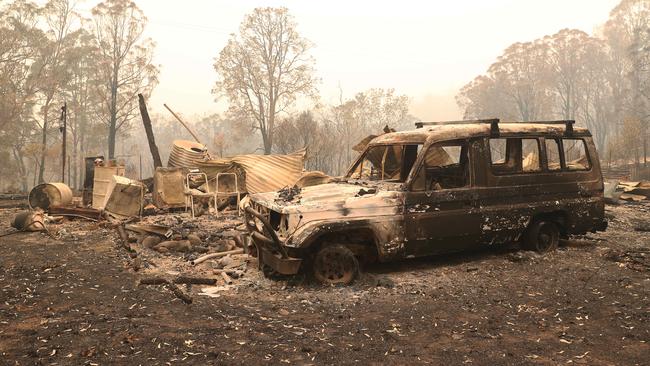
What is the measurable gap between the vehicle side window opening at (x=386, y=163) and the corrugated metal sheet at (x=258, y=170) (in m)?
7.08

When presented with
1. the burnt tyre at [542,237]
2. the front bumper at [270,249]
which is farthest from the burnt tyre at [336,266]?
the burnt tyre at [542,237]

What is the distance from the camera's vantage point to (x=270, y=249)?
5332 millimetres

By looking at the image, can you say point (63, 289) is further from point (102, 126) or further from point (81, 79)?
point (81, 79)

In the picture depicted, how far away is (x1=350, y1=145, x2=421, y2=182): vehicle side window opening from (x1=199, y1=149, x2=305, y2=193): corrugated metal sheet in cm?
708

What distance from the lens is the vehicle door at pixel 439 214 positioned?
542 centimetres

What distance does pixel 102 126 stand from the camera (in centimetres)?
3756

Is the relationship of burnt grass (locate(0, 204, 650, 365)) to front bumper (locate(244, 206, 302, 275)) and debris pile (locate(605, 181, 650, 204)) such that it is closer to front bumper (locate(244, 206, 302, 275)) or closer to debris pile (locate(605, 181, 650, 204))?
front bumper (locate(244, 206, 302, 275))

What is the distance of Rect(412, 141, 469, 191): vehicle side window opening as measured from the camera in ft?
18.2

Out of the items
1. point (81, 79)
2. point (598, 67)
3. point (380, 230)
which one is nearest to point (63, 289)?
point (380, 230)

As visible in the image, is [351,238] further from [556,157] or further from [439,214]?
[556,157]

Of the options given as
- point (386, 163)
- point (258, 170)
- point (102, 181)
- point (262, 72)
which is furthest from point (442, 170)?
point (262, 72)

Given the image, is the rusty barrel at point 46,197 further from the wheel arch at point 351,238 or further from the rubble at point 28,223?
the wheel arch at point 351,238

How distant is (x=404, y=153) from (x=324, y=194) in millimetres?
1610

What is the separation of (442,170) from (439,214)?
56.1 inches
